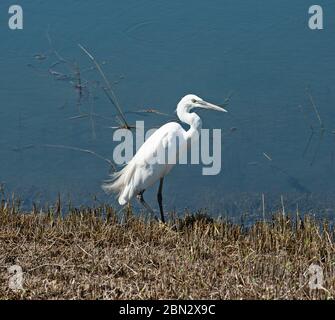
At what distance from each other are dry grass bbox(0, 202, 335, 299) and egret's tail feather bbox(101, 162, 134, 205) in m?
0.36

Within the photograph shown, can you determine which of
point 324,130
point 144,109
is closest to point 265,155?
point 324,130

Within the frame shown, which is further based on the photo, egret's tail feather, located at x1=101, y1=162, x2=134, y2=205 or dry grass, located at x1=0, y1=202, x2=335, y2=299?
egret's tail feather, located at x1=101, y1=162, x2=134, y2=205

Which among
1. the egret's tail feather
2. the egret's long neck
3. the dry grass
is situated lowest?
the dry grass

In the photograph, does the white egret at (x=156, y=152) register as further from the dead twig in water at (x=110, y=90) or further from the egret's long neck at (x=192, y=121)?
the dead twig in water at (x=110, y=90)

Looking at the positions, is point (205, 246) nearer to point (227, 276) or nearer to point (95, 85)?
point (227, 276)

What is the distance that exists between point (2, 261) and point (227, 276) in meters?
1.50

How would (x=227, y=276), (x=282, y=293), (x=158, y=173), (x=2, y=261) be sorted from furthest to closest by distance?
(x=158, y=173) < (x=2, y=261) < (x=227, y=276) < (x=282, y=293)

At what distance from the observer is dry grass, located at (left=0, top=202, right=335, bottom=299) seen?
16.4ft

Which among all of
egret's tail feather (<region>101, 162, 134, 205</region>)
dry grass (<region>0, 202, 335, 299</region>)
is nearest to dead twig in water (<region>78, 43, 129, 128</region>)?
egret's tail feather (<region>101, 162, 134, 205</region>)

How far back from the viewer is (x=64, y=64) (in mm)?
9930

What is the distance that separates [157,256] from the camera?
227 inches

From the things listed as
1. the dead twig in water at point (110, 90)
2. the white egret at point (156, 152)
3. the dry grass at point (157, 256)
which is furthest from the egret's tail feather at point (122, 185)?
the dead twig in water at point (110, 90)

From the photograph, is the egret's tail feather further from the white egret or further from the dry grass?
the dry grass

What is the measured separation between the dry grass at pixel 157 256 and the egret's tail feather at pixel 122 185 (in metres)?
0.36
